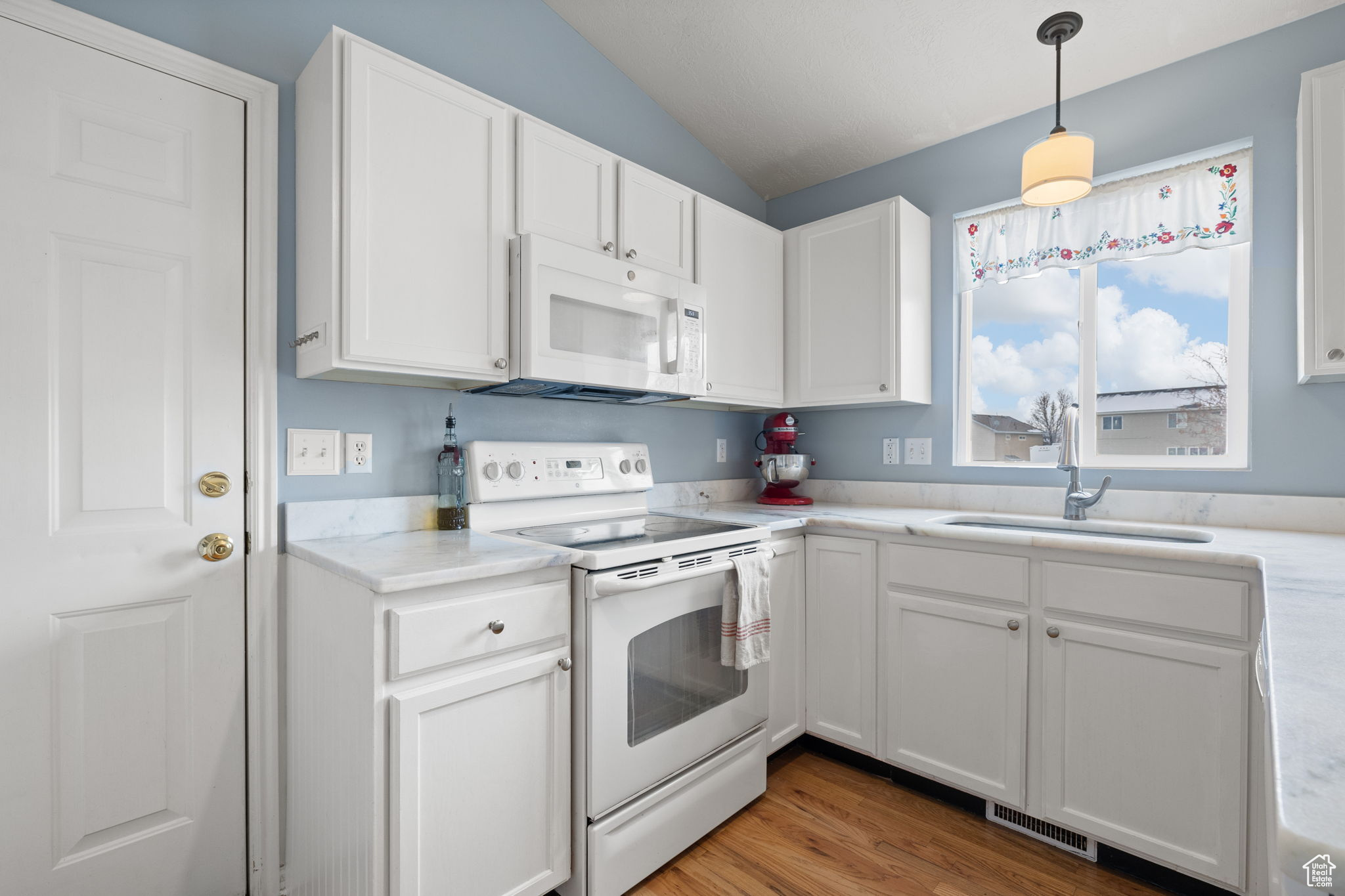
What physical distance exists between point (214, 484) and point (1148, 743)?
2.41 m

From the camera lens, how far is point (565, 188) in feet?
6.47

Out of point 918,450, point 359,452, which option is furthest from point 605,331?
point 918,450

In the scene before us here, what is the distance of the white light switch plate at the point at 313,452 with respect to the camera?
1.67 meters

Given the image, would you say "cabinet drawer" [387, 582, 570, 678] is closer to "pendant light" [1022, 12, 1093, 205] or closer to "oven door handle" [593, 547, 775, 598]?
"oven door handle" [593, 547, 775, 598]

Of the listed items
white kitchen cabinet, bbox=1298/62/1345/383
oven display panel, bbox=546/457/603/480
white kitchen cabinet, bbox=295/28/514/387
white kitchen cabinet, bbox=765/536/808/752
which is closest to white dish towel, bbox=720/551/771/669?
white kitchen cabinet, bbox=765/536/808/752

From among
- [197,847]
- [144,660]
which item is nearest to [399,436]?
[144,660]

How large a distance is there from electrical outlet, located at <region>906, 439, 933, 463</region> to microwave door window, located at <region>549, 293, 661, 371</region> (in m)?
1.27

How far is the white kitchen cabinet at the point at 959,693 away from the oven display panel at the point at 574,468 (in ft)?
3.55

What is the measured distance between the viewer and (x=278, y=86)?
1.67 metres

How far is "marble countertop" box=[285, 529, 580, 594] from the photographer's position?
1.28m

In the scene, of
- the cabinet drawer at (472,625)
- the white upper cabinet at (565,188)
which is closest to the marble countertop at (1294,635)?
the cabinet drawer at (472,625)

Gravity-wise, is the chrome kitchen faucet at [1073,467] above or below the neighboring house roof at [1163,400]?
below

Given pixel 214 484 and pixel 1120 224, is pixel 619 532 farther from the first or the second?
pixel 1120 224

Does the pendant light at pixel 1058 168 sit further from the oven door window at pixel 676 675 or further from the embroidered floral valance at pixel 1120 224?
the oven door window at pixel 676 675
